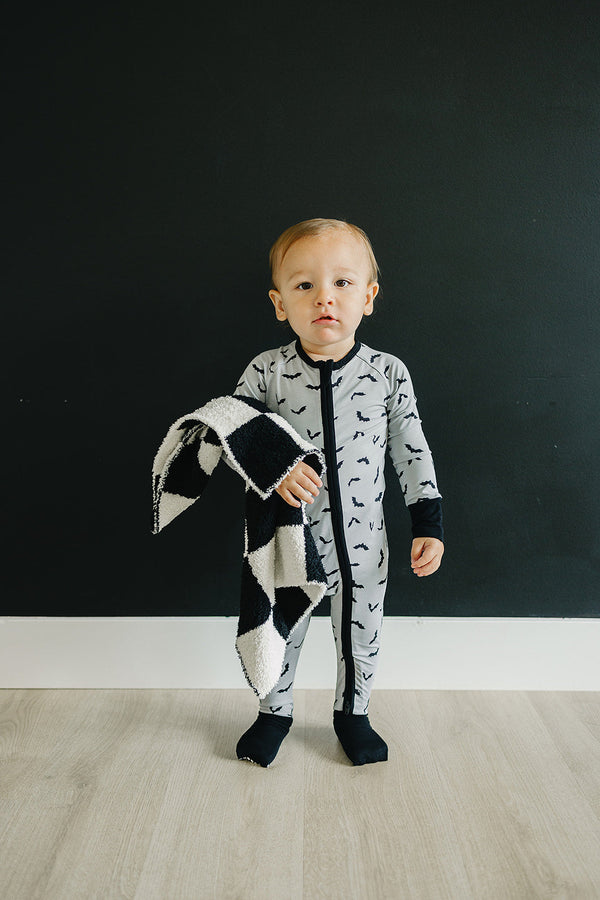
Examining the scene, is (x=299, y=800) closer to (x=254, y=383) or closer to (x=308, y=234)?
(x=254, y=383)

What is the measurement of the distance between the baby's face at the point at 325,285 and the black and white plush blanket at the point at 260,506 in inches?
7.3

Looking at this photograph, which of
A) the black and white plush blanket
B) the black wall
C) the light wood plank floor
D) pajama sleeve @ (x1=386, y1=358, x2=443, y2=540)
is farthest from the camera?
the black wall

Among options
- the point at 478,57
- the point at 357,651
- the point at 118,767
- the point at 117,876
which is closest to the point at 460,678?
the point at 357,651

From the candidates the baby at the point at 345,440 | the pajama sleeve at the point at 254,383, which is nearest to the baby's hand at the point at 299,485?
the baby at the point at 345,440

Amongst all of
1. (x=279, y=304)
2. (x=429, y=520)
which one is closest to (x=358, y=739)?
(x=429, y=520)

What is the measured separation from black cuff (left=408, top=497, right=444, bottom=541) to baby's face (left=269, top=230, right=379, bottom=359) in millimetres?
362

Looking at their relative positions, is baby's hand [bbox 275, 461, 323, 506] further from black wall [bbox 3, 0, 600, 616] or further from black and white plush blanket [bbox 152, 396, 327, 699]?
black wall [bbox 3, 0, 600, 616]

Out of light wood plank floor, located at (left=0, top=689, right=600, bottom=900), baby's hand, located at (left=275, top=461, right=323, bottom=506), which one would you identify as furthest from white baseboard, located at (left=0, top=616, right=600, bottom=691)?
baby's hand, located at (left=275, top=461, right=323, bottom=506)

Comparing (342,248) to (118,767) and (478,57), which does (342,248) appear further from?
(118,767)

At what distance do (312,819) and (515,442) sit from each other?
90cm

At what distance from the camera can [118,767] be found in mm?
1431

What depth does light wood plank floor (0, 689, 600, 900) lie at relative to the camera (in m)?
1.13

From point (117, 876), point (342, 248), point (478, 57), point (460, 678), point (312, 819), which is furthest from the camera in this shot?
point (460, 678)

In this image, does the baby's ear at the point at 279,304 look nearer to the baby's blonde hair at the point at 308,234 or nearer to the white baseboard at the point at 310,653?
the baby's blonde hair at the point at 308,234
